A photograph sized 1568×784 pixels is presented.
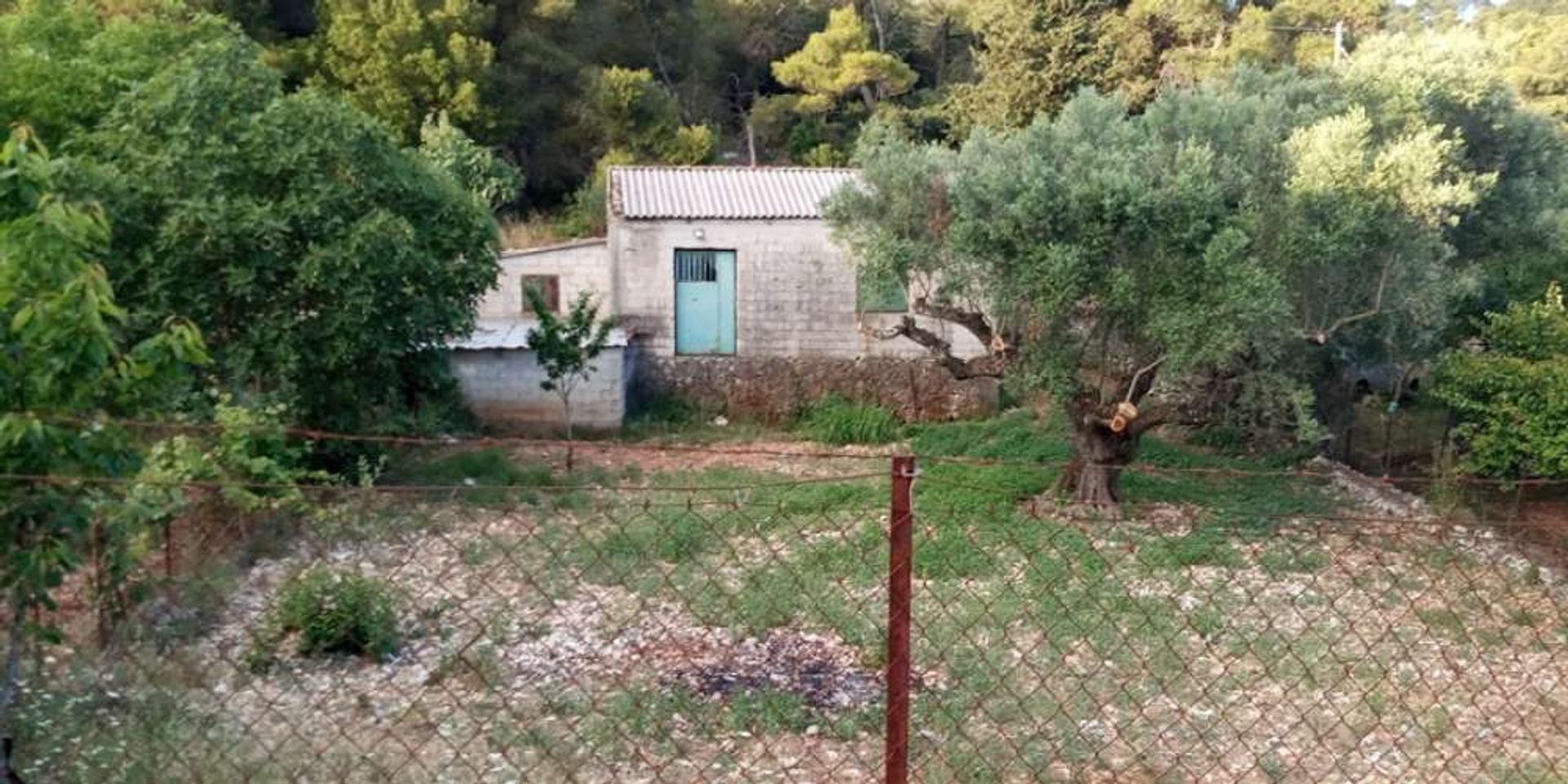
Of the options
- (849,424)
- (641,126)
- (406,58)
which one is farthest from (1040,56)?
(406,58)

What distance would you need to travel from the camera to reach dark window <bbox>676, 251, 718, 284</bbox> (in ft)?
49.1

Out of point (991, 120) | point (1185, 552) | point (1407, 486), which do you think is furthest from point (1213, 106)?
point (991, 120)

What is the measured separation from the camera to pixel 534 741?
5.23 m

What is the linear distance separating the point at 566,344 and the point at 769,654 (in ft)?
20.6

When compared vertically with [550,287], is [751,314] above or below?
below

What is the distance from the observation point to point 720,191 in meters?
15.5

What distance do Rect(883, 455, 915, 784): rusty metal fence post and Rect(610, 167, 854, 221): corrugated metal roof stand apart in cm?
1222

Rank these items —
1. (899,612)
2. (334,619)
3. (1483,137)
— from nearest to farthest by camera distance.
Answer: (899,612)
(334,619)
(1483,137)

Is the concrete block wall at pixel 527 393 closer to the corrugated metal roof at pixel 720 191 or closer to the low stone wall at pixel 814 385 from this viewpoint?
the low stone wall at pixel 814 385

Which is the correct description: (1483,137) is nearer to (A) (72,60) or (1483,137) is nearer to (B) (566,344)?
(B) (566,344)

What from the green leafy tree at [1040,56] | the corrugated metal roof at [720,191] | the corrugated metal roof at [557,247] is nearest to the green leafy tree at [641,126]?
the corrugated metal roof at [720,191]

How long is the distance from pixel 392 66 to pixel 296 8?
306 centimetres

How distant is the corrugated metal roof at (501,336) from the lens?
13398 mm

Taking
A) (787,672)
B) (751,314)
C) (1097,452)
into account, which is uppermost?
(751,314)
